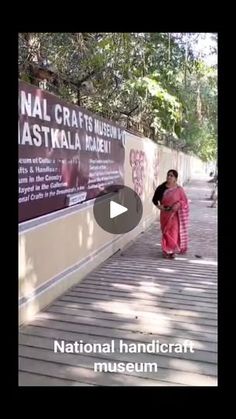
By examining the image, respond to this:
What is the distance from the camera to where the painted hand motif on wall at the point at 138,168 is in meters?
8.28

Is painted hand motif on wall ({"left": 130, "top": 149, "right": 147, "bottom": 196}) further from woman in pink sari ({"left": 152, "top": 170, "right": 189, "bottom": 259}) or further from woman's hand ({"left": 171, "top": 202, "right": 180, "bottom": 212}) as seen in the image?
woman's hand ({"left": 171, "top": 202, "right": 180, "bottom": 212})

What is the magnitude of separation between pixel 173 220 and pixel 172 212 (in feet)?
0.52

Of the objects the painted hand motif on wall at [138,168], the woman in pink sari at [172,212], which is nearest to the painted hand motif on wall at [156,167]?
the painted hand motif on wall at [138,168]

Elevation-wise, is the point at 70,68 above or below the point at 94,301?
above

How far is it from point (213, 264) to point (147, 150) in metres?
4.05

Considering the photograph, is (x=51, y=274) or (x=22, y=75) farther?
(x=22, y=75)

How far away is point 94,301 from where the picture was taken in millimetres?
4340

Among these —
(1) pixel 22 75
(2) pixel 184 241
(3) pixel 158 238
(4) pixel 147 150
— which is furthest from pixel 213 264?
(4) pixel 147 150

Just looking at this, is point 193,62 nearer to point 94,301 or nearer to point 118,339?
point 94,301

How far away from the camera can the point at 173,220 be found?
21.8 ft
